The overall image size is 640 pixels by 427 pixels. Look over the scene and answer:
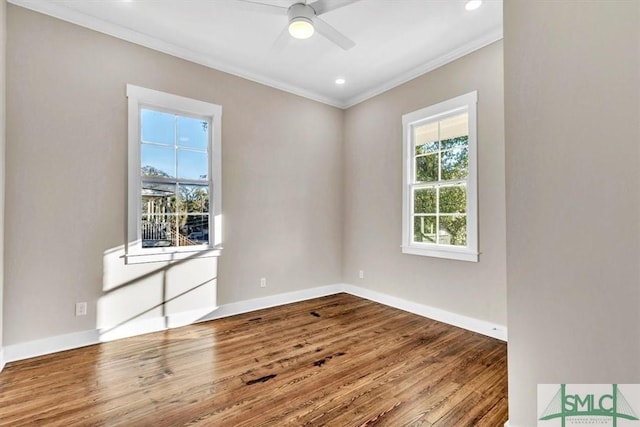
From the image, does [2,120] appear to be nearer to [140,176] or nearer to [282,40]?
[140,176]

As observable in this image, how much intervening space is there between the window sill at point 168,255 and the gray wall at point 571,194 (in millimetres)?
3004

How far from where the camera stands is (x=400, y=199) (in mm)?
3891

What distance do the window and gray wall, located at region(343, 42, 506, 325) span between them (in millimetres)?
90

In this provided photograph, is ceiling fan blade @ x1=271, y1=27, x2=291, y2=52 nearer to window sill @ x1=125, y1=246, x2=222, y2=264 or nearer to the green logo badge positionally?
window sill @ x1=125, y1=246, x2=222, y2=264

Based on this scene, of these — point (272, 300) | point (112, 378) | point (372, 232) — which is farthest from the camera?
point (372, 232)

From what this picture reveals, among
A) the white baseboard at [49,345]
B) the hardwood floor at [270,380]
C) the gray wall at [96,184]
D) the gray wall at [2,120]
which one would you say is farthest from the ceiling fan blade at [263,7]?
the white baseboard at [49,345]

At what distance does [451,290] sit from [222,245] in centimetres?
275

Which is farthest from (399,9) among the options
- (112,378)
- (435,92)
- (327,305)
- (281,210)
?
(112,378)

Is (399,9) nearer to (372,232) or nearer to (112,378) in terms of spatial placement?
(372,232)

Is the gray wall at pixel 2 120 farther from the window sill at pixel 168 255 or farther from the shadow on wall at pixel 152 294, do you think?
the window sill at pixel 168 255

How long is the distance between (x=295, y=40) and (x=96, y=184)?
8.04 ft

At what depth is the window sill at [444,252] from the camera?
316 cm

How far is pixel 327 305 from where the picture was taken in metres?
4.04

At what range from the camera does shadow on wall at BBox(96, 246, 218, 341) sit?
2869 mm
